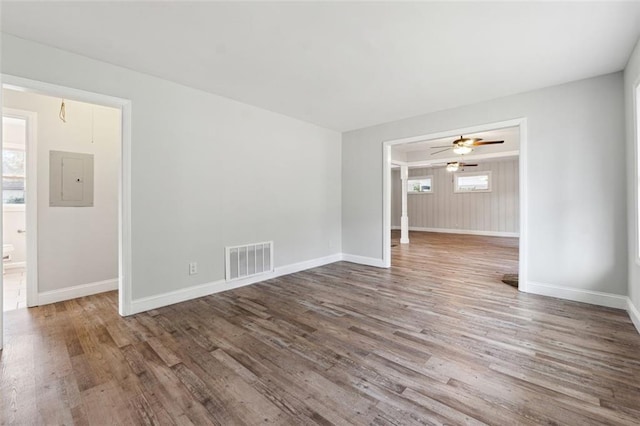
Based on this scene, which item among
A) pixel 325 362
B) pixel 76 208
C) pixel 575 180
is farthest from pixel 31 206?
pixel 575 180

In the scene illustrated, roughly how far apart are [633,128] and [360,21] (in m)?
2.82

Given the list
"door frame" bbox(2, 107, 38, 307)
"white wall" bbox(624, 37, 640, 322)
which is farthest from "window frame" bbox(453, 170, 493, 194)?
"door frame" bbox(2, 107, 38, 307)

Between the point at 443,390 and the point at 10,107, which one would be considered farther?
the point at 10,107

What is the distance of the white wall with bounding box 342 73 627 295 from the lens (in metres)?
2.99

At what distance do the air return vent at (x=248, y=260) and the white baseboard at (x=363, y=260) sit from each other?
1.82 meters

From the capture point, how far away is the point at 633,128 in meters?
2.59

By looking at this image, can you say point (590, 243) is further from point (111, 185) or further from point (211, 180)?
point (111, 185)

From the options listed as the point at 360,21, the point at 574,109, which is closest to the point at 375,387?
the point at 360,21

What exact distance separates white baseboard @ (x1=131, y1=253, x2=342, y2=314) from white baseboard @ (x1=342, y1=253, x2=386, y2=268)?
101 cm

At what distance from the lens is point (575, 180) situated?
10.5 ft

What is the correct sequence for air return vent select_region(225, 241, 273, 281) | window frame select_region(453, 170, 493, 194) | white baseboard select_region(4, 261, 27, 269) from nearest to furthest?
air return vent select_region(225, 241, 273, 281) → white baseboard select_region(4, 261, 27, 269) → window frame select_region(453, 170, 493, 194)

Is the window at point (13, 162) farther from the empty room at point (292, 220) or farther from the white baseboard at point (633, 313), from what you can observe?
the white baseboard at point (633, 313)

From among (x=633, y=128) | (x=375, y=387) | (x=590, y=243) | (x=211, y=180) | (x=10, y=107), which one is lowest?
(x=375, y=387)

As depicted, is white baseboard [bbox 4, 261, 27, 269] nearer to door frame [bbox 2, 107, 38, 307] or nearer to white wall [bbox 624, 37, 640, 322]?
door frame [bbox 2, 107, 38, 307]
